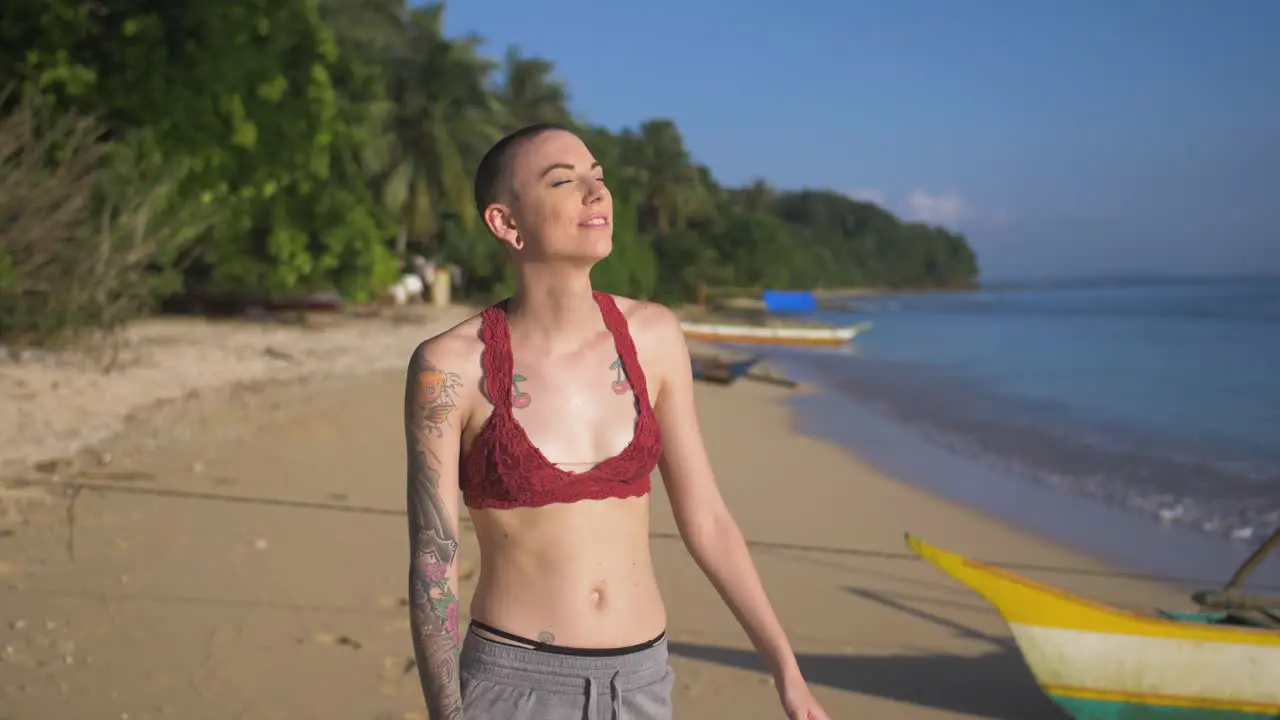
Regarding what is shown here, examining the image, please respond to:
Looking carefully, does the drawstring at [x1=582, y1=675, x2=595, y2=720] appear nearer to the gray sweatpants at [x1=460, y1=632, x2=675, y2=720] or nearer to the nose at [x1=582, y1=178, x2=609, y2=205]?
the gray sweatpants at [x1=460, y1=632, x2=675, y2=720]

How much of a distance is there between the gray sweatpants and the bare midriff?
1.5 inches

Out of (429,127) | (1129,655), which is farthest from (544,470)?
(429,127)

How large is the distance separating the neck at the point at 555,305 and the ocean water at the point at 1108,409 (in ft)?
33.8

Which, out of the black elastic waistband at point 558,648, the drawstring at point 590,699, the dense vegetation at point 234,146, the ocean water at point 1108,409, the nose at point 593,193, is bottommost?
the ocean water at point 1108,409

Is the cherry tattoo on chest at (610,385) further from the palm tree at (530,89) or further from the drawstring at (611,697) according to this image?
the palm tree at (530,89)

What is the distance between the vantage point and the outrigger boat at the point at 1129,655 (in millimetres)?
4656

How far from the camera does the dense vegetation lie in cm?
1337

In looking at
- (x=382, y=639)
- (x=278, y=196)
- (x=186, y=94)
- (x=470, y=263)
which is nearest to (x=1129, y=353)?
(x=470, y=263)

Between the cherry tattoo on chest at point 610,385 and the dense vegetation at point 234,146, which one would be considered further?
the dense vegetation at point 234,146

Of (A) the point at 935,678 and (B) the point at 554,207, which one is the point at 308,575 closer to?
(A) the point at 935,678

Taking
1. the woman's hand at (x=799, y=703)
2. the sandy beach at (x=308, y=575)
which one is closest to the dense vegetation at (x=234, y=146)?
the sandy beach at (x=308, y=575)

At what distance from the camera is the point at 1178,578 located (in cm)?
898

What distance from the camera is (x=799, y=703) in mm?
2135

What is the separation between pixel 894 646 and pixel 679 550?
194 cm
